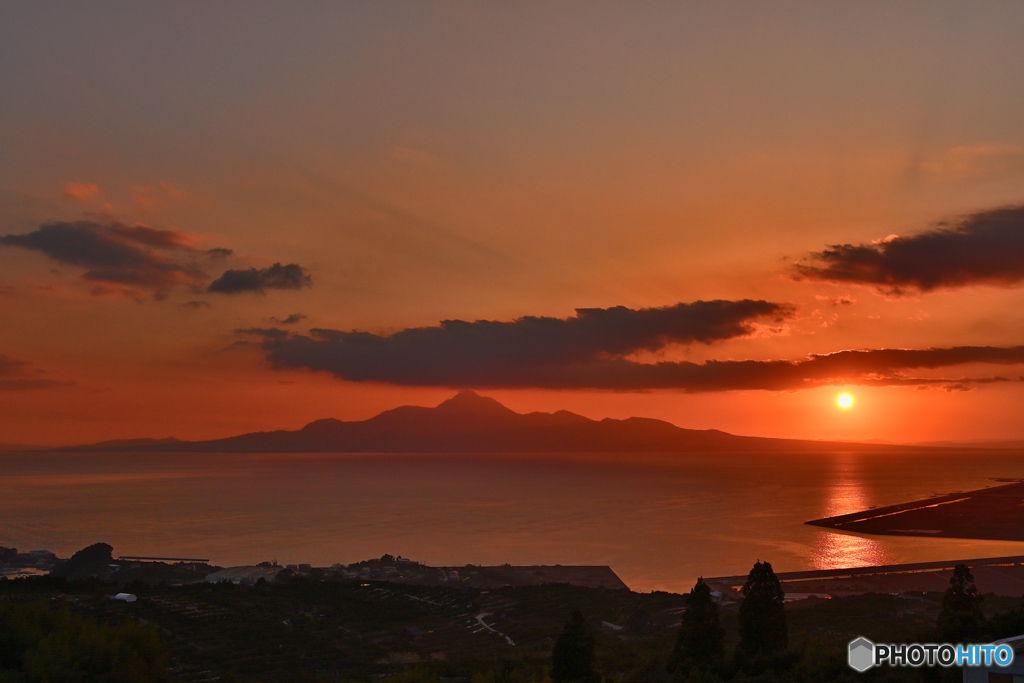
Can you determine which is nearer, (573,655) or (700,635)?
(573,655)

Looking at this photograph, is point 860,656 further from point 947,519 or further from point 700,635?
point 947,519

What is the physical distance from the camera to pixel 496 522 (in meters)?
83.4

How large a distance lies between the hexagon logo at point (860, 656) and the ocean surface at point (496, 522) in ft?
111

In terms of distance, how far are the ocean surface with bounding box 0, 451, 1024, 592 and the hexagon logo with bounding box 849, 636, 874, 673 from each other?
33879 millimetres

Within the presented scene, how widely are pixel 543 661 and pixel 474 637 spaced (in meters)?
8.01

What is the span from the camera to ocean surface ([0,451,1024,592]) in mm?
59594

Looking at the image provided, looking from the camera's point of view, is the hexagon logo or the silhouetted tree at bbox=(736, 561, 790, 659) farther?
the silhouetted tree at bbox=(736, 561, 790, 659)

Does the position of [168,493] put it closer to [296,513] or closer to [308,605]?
[296,513]

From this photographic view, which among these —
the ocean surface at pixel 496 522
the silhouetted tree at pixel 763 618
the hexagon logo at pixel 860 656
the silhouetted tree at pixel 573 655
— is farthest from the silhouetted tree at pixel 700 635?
the ocean surface at pixel 496 522

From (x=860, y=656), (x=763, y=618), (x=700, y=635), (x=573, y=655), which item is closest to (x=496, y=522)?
(x=763, y=618)

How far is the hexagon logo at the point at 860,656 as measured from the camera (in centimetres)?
1266

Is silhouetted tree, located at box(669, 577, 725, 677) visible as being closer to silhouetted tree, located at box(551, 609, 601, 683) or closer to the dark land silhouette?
silhouetted tree, located at box(551, 609, 601, 683)

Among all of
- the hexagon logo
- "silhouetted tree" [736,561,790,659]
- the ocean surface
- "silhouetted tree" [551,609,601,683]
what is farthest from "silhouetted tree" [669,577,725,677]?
the ocean surface

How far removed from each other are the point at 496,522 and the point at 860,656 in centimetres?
7274
